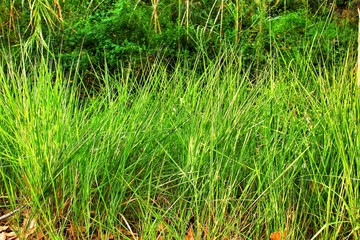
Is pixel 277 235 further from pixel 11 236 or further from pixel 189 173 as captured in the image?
pixel 11 236

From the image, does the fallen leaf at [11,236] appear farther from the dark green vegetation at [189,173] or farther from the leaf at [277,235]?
the leaf at [277,235]

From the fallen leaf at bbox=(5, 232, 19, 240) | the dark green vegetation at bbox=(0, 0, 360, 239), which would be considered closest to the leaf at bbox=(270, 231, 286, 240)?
the dark green vegetation at bbox=(0, 0, 360, 239)

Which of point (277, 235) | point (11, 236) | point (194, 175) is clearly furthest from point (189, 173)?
point (11, 236)

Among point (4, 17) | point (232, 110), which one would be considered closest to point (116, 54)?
point (4, 17)

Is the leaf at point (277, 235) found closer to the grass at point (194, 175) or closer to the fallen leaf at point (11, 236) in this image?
the grass at point (194, 175)

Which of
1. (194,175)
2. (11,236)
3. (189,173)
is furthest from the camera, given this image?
(11,236)

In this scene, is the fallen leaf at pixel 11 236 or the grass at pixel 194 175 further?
the fallen leaf at pixel 11 236

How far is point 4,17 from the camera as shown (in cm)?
563

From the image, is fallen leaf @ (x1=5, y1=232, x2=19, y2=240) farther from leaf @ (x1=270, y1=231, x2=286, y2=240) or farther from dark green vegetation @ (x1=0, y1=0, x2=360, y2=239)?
leaf @ (x1=270, y1=231, x2=286, y2=240)

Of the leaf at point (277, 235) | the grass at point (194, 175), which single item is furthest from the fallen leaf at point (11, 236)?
the leaf at point (277, 235)

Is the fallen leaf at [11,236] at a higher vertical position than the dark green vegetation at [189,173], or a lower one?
lower

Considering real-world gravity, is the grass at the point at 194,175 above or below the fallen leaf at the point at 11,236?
above

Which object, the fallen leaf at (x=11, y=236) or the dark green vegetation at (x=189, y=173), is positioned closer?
the dark green vegetation at (x=189, y=173)

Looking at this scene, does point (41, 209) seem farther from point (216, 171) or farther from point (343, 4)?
point (343, 4)
